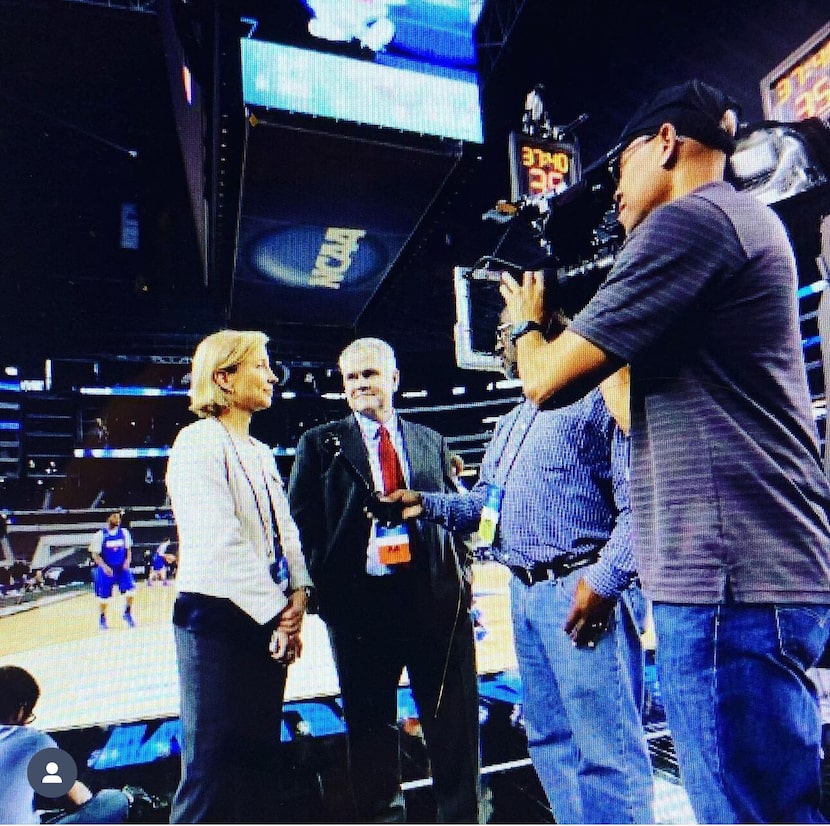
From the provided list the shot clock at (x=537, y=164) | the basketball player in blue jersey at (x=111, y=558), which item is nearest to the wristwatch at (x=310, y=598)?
the basketball player in blue jersey at (x=111, y=558)

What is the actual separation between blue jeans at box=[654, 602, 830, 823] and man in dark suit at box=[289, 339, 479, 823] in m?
1.29

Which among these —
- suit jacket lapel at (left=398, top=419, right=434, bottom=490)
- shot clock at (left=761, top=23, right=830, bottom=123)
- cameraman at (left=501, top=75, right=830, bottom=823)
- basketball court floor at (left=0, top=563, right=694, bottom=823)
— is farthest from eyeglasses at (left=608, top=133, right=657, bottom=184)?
shot clock at (left=761, top=23, right=830, bottom=123)

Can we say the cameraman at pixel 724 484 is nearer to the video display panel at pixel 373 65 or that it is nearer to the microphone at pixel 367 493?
the microphone at pixel 367 493

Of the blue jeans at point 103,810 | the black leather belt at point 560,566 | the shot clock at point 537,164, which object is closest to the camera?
the black leather belt at point 560,566

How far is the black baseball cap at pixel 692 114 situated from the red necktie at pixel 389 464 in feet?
4.72

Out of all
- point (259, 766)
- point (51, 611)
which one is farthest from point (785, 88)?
point (51, 611)

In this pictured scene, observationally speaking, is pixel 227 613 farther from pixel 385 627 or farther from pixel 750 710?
pixel 750 710

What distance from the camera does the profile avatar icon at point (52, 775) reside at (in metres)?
1.49

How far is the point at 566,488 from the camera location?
149cm

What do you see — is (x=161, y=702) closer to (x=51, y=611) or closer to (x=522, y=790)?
(x=522, y=790)

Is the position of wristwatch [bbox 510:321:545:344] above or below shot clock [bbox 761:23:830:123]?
below

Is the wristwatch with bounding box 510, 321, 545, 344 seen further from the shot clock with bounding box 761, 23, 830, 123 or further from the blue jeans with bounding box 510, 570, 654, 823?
the shot clock with bounding box 761, 23, 830, 123

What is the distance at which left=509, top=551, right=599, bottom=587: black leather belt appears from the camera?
4.70ft

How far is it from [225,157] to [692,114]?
2608 millimetres
